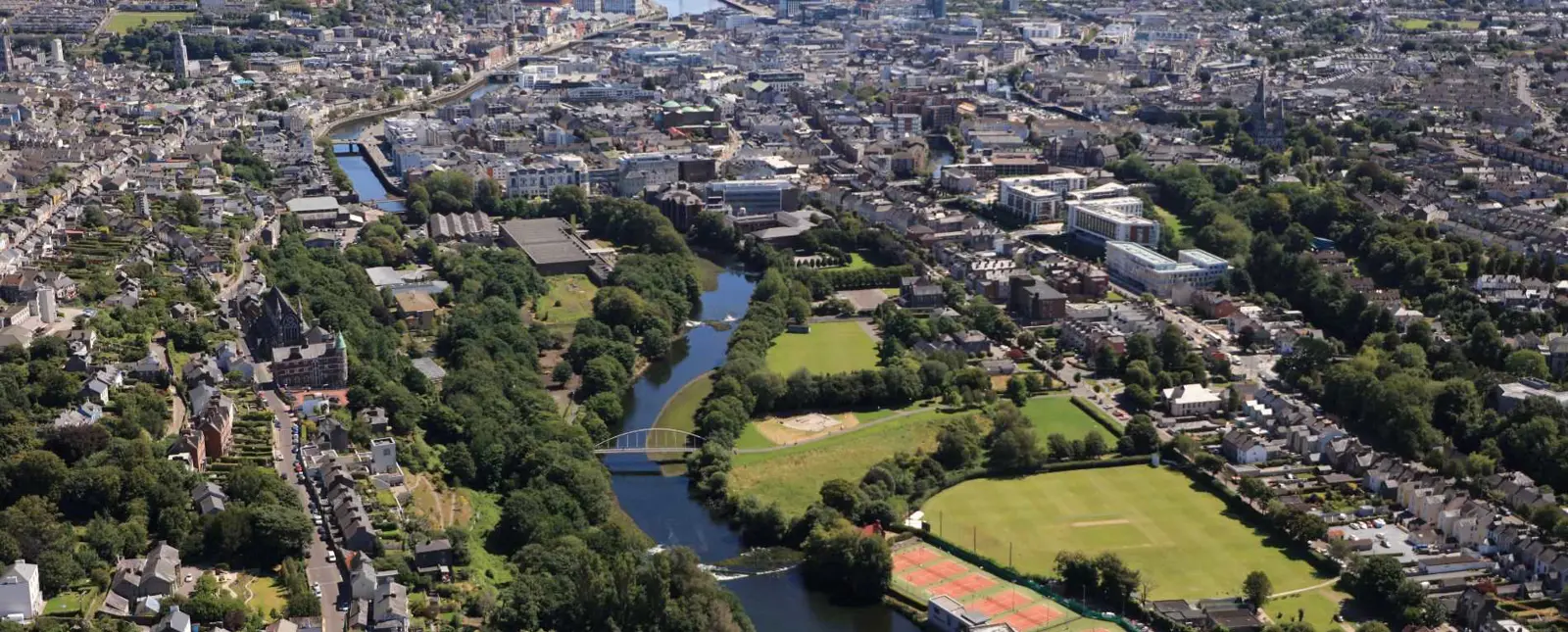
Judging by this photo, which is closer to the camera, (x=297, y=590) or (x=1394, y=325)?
(x=297, y=590)

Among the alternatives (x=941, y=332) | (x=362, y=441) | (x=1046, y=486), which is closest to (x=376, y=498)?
(x=362, y=441)

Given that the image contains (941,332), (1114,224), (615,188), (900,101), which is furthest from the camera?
(900,101)

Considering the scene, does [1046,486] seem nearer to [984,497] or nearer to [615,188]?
[984,497]

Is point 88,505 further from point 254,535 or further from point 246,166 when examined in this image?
point 246,166

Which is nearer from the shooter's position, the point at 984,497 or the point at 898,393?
the point at 984,497

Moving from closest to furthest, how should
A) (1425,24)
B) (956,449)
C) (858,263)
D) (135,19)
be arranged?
(956,449)
(858,263)
(135,19)
(1425,24)

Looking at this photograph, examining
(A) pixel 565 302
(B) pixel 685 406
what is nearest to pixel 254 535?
(B) pixel 685 406

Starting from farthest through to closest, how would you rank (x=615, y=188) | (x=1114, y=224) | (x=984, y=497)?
(x=615, y=188) < (x=1114, y=224) < (x=984, y=497)
